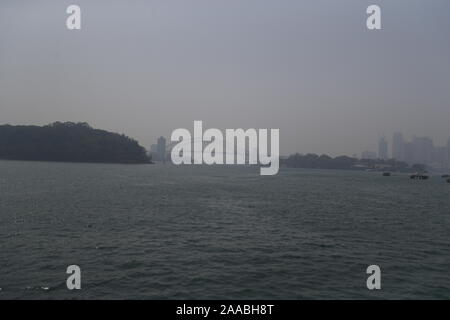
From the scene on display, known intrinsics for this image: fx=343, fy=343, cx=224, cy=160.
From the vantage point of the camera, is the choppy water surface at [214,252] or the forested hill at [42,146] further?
the forested hill at [42,146]

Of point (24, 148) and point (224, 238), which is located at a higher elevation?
point (24, 148)

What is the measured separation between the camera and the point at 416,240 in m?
26.6

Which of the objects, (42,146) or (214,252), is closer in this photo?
(214,252)

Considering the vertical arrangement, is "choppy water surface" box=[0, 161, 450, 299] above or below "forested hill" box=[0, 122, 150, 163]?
below

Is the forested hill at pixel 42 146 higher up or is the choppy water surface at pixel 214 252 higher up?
the forested hill at pixel 42 146

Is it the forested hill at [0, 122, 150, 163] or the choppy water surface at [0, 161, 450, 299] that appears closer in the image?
the choppy water surface at [0, 161, 450, 299]

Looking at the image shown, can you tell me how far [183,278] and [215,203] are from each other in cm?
2814

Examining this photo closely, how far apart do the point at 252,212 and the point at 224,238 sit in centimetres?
1357

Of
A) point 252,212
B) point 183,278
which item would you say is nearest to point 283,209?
point 252,212

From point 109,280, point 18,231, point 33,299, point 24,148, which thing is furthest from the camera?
point 24,148

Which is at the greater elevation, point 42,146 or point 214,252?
point 42,146

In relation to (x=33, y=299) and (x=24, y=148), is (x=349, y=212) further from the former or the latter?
(x=24, y=148)
